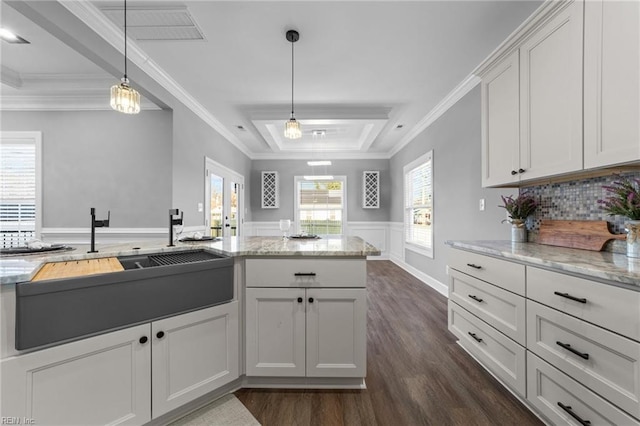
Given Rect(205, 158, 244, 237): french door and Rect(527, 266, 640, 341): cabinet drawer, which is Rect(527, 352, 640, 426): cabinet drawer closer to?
Rect(527, 266, 640, 341): cabinet drawer

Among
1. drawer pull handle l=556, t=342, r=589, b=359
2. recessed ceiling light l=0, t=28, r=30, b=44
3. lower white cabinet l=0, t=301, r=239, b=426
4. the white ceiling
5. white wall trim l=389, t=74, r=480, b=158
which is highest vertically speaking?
the white ceiling

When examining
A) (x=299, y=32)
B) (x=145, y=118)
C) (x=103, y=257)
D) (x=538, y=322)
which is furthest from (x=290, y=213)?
(x=538, y=322)

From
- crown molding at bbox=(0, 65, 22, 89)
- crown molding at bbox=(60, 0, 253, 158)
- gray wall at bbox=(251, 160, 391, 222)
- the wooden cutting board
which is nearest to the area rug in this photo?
the wooden cutting board

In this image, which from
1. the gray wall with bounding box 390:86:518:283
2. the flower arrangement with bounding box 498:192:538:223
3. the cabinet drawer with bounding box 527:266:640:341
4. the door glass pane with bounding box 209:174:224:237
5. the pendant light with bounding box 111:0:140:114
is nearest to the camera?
the cabinet drawer with bounding box 527:266:640:341

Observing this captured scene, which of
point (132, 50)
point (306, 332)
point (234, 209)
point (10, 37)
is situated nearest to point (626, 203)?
point (306, 332)

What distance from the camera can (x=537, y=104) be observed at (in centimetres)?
179

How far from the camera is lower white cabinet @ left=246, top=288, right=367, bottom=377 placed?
5.57 ft

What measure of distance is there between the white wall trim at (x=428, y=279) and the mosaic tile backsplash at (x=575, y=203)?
1691 millimetres

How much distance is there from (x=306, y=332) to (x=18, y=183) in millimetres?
4385

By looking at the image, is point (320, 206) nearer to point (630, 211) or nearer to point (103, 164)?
point (103, 164)

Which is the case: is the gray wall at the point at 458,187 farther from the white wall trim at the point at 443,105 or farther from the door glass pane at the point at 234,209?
the door glass pane at the point at 234,209

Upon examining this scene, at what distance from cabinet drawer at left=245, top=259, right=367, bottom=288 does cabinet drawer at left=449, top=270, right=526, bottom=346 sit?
89cm

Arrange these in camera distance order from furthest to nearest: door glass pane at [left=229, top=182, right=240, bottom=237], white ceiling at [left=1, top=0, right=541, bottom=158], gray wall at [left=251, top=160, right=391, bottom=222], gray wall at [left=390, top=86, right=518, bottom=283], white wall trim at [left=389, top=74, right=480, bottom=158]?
gray wall at [left=251, top=160, right=391, bottom=222], door glass pane at [left=229, top=182, right=240, bottom=237], white wall trim at [left=389, top=74, right=480, bottom=158], gray wall at [left=390, top=86, right=518, bottom=283], white ceiling at [left=1, top=0, right=541, bottom=158]

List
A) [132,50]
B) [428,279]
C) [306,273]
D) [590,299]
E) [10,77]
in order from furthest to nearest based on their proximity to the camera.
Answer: [428,279] < [10,77] < [132,50] < [306,273] < [590,299]
